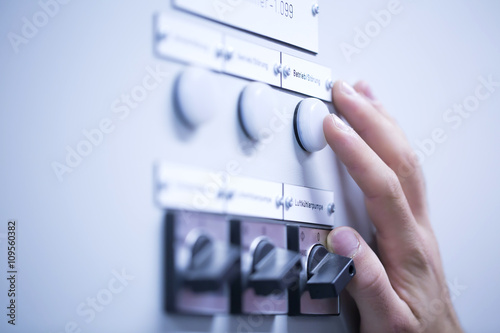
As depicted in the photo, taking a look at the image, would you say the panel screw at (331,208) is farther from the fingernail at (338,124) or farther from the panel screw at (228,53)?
the panel screw at (228,53)

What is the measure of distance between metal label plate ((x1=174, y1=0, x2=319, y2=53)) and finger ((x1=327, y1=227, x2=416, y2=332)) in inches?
7.5

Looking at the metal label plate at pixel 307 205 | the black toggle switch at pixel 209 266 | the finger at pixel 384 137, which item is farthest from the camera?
the finger at pixel 384 137

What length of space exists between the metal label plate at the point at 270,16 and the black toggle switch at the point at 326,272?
0.66 feet

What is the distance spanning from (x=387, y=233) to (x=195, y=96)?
33cm

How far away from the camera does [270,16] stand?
1.80 feet

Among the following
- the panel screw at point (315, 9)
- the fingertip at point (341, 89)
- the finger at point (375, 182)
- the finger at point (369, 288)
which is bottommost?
the finger at point (369, 288)

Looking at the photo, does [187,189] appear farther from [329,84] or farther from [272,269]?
[329,84]

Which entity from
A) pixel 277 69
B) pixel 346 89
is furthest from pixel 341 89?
pixel 277 69

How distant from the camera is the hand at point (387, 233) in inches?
23.5

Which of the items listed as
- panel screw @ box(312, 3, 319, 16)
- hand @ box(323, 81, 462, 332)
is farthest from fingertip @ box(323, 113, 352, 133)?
panel screw @ box(312, 3, 319, 16)

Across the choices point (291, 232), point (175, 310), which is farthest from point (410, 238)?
point (175, 310)

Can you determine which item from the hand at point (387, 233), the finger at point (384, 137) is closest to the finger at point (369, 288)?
the hand at point (387, 233)

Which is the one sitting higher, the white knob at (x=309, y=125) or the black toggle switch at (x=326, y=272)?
the white knob at (x=309, y=125)

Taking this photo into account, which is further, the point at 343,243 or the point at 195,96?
the point at 343,243
